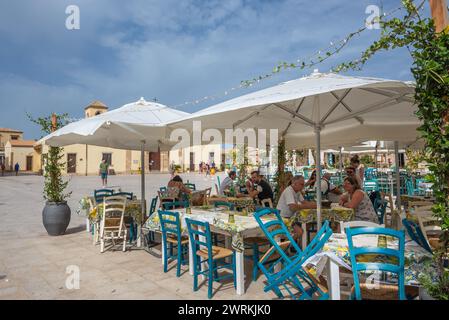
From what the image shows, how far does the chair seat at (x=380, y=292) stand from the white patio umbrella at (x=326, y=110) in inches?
60.6

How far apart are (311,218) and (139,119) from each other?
2.83 meters

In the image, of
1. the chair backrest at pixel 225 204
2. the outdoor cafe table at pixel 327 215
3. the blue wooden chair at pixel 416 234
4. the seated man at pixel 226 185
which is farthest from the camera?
the seated man at pixel 226 185

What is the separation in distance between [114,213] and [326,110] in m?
3.76

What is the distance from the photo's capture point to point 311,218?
4.44 m

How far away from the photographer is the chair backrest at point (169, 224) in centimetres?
391

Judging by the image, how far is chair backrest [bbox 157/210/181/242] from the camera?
3.91m

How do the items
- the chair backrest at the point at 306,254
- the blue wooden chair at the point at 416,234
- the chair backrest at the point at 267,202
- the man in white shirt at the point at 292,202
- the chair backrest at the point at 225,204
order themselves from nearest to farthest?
the chair backrest at the point at 306,254
the blue wooden chair at the point at 416,234
the man in white shirt at the point at 292,202
the chair backrest at the point at 225,204
the chair backrest at the point at 267,202

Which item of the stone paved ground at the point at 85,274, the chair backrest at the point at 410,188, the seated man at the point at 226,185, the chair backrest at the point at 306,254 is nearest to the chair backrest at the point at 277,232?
the chair backrest at the point at 306,254

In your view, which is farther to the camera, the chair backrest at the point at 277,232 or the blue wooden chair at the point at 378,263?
the chair backrest at the point at 277,232

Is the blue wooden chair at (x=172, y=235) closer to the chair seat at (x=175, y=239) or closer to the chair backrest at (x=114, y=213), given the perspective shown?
the chair seat at (x=175, y=239)

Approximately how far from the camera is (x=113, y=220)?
5.23 meters

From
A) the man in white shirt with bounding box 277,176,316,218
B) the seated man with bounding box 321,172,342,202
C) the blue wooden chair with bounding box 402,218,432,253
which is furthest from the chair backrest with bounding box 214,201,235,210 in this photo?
the blue wooden chair with bounding box 402,218,432,253

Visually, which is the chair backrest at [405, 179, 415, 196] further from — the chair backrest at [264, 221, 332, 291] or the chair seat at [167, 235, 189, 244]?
the chair backrest at [264, 221, 332, 291]
